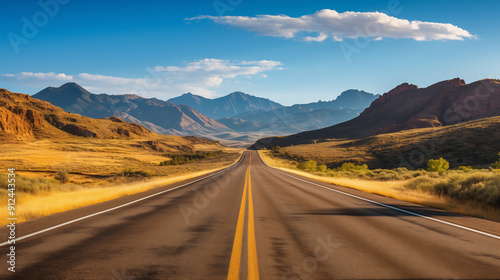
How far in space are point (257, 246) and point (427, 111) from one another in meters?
190

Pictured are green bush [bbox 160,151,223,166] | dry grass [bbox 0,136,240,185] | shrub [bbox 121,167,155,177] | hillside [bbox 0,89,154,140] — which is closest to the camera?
dry grass [bbox 0,136,240,185]

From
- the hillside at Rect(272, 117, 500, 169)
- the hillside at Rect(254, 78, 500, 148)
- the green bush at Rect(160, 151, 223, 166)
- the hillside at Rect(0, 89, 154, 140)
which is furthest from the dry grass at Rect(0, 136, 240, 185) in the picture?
the hillside at Rect(254, 78, 500, 148)

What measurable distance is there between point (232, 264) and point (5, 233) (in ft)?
18.5

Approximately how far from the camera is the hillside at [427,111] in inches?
5930

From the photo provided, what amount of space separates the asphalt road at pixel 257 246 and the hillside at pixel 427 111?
163 meters

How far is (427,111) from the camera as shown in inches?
6486

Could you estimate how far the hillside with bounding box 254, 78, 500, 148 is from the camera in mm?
150625

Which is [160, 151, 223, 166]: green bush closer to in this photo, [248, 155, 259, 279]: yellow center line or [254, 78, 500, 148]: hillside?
[248, 155, 259, 279]: yellow center line

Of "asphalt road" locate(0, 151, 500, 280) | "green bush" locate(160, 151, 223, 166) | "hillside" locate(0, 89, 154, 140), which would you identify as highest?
"hillside" locate(0, 89, 154, 140)

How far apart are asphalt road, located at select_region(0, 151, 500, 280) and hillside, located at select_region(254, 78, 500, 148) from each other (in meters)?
163

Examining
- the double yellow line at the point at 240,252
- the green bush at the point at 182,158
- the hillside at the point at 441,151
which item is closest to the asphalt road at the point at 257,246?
the double yellow line at the point at 240,252

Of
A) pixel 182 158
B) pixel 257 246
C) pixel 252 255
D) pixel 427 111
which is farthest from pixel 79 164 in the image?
pixel 427 111

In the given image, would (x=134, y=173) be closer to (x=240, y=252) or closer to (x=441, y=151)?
(x=240, y=252)

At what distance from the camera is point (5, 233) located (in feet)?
21.3
